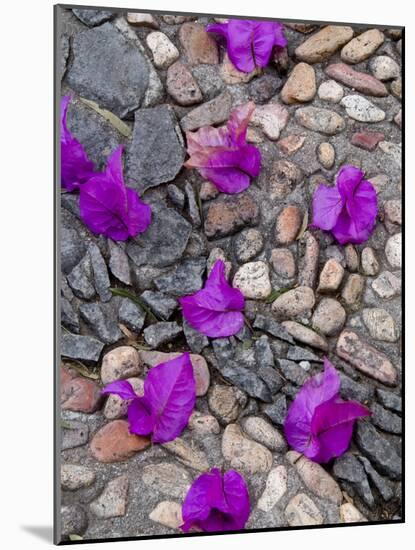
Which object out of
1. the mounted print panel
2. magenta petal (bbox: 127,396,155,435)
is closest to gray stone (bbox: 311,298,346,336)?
the mounted print panel

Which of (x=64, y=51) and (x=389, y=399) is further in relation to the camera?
(x=389, y=399)

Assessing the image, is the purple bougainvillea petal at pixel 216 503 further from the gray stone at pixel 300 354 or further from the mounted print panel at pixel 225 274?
the gray stone at pixel 300 354

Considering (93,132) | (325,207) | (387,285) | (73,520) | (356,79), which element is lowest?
(73,520)

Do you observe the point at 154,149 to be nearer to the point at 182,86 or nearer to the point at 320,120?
the point at 182,86

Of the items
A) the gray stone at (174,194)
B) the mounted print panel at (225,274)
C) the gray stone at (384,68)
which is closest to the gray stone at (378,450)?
the mounted print panel at (225,274)

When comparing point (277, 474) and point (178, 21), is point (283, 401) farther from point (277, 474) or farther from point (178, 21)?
point (178, 21)

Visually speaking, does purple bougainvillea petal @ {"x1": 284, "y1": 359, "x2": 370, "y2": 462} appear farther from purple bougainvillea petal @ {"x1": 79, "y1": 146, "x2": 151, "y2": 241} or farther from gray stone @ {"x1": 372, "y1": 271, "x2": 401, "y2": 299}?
purple bougainvillea petal @ {"x1": 79, "y1": 146, "x2": 151, "y2": 241}

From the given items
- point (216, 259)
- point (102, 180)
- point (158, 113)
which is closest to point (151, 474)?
point (216, 259)

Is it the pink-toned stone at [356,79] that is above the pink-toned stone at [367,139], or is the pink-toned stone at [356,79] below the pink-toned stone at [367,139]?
above

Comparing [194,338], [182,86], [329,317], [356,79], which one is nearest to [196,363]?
[194,338]
